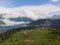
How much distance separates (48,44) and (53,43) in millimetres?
2691

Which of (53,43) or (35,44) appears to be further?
(53,43)

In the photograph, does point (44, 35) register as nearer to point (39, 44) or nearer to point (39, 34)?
point (39, 34)

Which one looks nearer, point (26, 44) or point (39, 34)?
point (26, 44)

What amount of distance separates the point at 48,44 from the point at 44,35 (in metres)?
20.8

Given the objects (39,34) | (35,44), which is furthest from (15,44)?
(39,34)

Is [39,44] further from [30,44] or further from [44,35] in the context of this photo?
[44,35]

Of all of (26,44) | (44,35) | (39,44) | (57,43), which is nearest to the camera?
(26,44)

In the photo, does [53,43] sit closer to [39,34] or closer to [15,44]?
[15,44]

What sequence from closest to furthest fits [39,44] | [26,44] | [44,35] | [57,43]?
[26,44] → [39,44] → [57,43] → [44,35]

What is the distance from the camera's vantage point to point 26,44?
69.9 meters

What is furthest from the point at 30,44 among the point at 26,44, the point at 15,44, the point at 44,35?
the point at 44,35

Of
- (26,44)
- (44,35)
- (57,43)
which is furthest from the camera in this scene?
(44,35)

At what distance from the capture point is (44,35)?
96.2m

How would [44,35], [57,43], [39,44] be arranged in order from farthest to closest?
[44,35] < [57,43] < [39,44]
